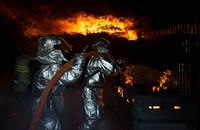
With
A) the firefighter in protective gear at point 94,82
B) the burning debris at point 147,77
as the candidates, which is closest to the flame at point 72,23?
the burning debris at point 147,77

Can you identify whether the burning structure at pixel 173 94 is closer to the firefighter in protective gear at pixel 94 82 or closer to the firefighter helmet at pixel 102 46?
the firefighter in protective gear at pixel 94 82

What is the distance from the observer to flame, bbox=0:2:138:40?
12.3 m

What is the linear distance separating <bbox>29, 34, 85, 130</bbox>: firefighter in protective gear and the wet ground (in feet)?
2.50

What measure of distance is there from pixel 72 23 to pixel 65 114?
6.10 meters

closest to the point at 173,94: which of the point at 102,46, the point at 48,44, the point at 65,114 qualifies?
the point at 102,46

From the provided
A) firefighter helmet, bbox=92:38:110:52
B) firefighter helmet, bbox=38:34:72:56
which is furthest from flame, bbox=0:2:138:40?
firefighter helmet, bbox=38:34:72:56

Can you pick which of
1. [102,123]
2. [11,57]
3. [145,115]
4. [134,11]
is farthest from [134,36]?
[145,115]

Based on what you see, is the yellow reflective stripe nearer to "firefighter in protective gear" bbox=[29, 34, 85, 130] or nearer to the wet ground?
"firefighter in protective gear" bbox=[29, 34, 85, 130]

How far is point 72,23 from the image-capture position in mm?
12758

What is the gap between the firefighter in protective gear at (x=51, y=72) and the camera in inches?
173

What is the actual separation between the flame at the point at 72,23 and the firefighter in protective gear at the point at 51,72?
25.7 ft

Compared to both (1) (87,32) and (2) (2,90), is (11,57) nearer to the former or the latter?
(2) (2,90)

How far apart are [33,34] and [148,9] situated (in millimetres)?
5296

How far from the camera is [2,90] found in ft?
32.0
